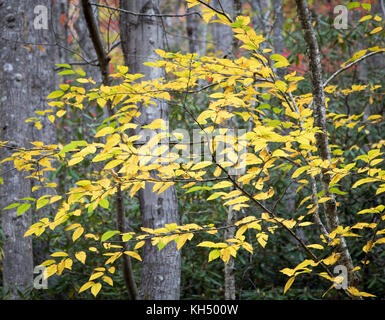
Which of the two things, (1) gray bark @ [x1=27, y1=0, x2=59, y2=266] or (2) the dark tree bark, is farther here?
(1) gray bark @ [x1=27, y1=0, x2=59, y2=266]

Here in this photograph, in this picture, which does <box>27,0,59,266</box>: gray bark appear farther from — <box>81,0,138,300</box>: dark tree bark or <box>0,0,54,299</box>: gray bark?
<box>81,0,138,300</box>: dark tree bark

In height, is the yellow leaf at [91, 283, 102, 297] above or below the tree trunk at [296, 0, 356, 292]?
below

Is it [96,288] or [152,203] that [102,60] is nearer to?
[152,203]

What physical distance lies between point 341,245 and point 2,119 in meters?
3.42

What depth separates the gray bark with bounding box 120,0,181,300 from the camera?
2.86m

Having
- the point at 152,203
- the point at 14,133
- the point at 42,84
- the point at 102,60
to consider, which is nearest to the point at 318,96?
the point at 102,60

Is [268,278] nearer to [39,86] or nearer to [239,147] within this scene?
[239,147]

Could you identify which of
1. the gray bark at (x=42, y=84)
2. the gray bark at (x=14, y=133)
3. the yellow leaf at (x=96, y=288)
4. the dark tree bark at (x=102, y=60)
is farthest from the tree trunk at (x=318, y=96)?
the gray bark at (x=42, y=84)

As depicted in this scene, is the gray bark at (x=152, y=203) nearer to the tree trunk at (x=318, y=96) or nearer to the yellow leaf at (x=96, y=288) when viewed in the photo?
the yellow leaf at (x=96, y=288)

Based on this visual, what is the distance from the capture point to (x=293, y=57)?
16.5ft

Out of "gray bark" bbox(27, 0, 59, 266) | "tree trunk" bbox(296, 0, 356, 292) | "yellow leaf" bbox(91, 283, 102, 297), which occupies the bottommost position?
"yellow leaf" bbox(91, 283, 102, 297)

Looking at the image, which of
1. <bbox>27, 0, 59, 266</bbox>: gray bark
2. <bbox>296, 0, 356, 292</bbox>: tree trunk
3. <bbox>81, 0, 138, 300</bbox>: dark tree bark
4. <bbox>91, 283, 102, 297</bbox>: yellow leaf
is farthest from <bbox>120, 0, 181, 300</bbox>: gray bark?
<bbox>27, 0, 59, 266</bbox>: gray bark

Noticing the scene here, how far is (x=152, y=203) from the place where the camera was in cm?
287

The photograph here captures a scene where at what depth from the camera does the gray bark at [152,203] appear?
2.86 metres
